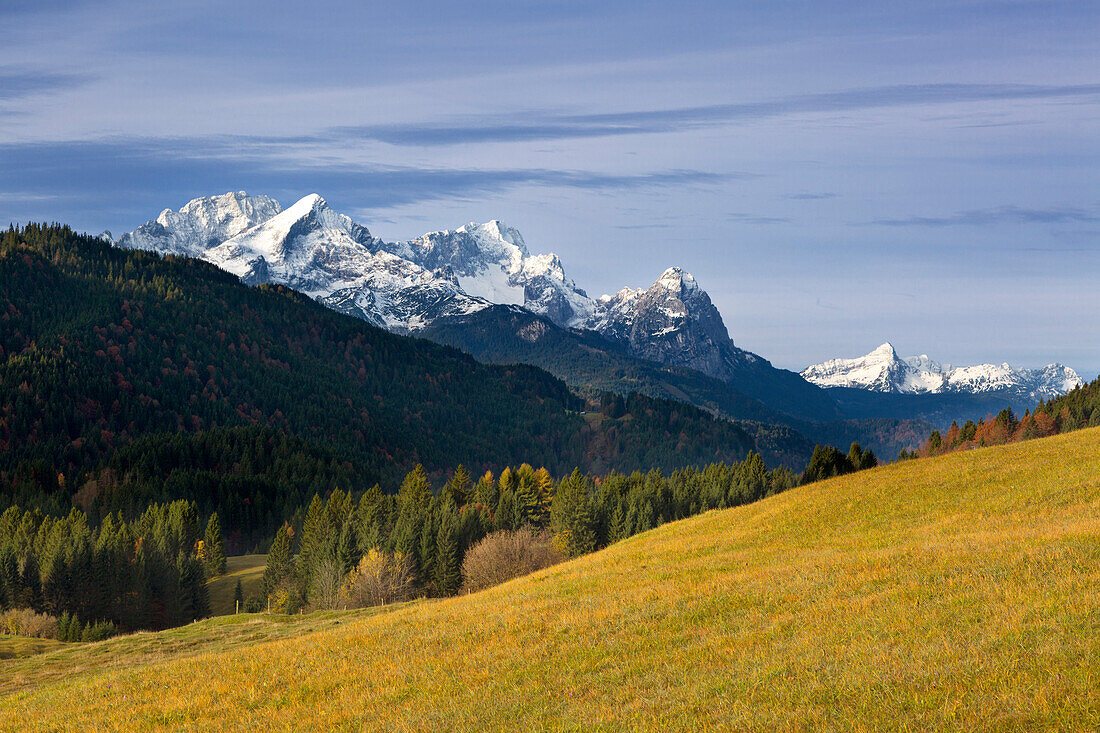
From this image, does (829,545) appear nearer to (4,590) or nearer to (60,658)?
(60,658)

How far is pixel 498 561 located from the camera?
315ft

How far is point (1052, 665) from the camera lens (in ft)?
57.1


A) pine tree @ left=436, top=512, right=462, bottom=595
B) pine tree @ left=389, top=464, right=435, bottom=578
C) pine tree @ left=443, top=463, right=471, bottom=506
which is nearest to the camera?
pine tree @ left=436, top=512, right=462, bottom=595

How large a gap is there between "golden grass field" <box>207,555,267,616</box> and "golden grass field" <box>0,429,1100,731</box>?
3220 inches

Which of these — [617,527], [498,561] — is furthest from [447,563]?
[617,527]

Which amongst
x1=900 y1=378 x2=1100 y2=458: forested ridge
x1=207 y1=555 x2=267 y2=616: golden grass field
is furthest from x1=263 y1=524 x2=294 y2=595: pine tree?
x1=900 y1=378 x2=1100 y2=458: forested ridge

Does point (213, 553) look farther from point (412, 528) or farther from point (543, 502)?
point (543, 502)

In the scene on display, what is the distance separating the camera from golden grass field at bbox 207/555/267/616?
114 m

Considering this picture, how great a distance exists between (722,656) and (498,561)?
7555cm

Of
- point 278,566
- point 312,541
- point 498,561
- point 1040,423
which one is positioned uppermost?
point 1040,423

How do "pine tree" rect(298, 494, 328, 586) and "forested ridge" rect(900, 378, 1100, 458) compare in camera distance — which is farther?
"forested ridge" rect(900, 378, 1100, 458)

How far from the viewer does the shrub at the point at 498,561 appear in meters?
94.8

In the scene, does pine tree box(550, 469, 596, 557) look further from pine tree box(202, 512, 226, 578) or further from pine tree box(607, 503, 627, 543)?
pine tree box(202, 512, 226, 578)

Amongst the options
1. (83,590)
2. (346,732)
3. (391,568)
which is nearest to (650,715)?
(346,732)
